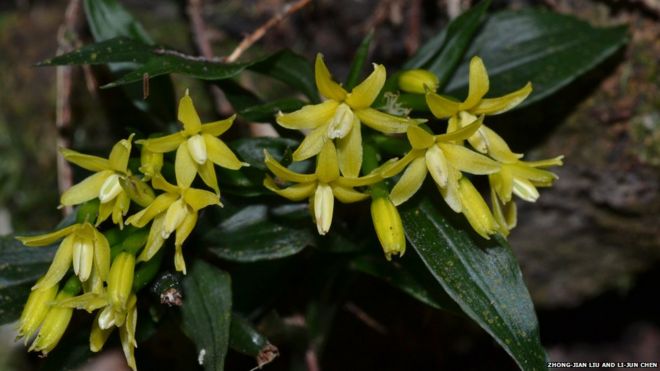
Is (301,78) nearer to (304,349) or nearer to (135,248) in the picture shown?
(135,248)

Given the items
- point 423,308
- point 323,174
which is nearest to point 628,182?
point 423,308

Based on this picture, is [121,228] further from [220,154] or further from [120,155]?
[220,154]

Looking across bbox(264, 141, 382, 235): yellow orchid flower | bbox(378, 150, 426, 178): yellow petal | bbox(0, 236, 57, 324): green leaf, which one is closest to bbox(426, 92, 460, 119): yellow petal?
bbox(378, 150, 426, 178): yellow petal

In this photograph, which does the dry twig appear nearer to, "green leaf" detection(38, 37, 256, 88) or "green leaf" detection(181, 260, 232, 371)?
"green leaf" detection(38, 37, 256, 88)

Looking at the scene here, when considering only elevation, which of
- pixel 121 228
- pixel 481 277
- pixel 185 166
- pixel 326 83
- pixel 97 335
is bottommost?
pixel 481 277

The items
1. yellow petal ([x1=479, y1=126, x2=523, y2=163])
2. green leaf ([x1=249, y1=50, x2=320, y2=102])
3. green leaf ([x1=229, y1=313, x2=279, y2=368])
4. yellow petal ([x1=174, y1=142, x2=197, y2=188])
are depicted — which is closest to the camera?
yellow petal ([x1=174, y1=142, x2=197, y2=188])

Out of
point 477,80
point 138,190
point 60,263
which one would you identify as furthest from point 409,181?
point 60,263

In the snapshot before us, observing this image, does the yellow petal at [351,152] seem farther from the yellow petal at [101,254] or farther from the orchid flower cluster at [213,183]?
the yellow petal at [101,254]
